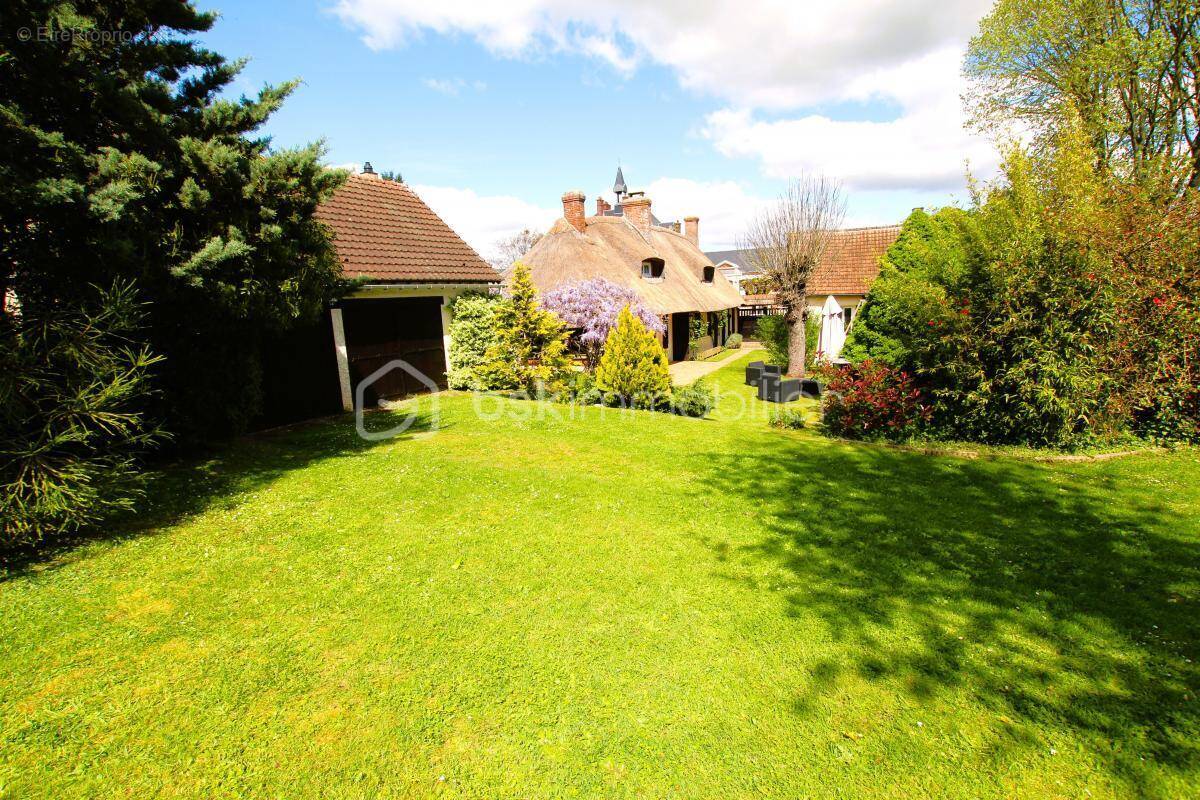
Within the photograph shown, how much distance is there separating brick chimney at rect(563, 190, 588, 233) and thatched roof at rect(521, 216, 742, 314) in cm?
31

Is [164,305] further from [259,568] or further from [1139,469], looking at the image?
[1139,469]

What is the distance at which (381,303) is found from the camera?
1202 centimetres

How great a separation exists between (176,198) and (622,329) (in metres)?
8.74

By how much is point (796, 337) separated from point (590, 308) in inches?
306

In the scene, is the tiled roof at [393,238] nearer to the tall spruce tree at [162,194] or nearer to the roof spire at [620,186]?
the tall spruce tree at [162,194]

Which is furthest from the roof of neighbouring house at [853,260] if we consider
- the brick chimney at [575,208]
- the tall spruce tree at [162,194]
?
the tall spruce tree at [162,194]

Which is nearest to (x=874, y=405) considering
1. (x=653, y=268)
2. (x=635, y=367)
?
(x=635, y=367)

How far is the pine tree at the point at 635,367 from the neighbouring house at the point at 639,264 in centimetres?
778

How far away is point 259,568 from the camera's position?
189 inches

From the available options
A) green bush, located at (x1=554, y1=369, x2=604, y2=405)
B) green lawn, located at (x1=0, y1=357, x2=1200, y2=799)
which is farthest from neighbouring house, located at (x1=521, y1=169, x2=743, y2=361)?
green lawn, located at (x1=0, y1=357, x2=1200, y2=799)

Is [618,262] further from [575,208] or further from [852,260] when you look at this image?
[852,260]

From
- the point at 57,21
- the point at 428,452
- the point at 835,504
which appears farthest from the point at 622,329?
the point at 57,21

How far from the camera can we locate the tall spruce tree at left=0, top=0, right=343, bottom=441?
5051 millimetres

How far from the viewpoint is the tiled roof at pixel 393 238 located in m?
11.8
